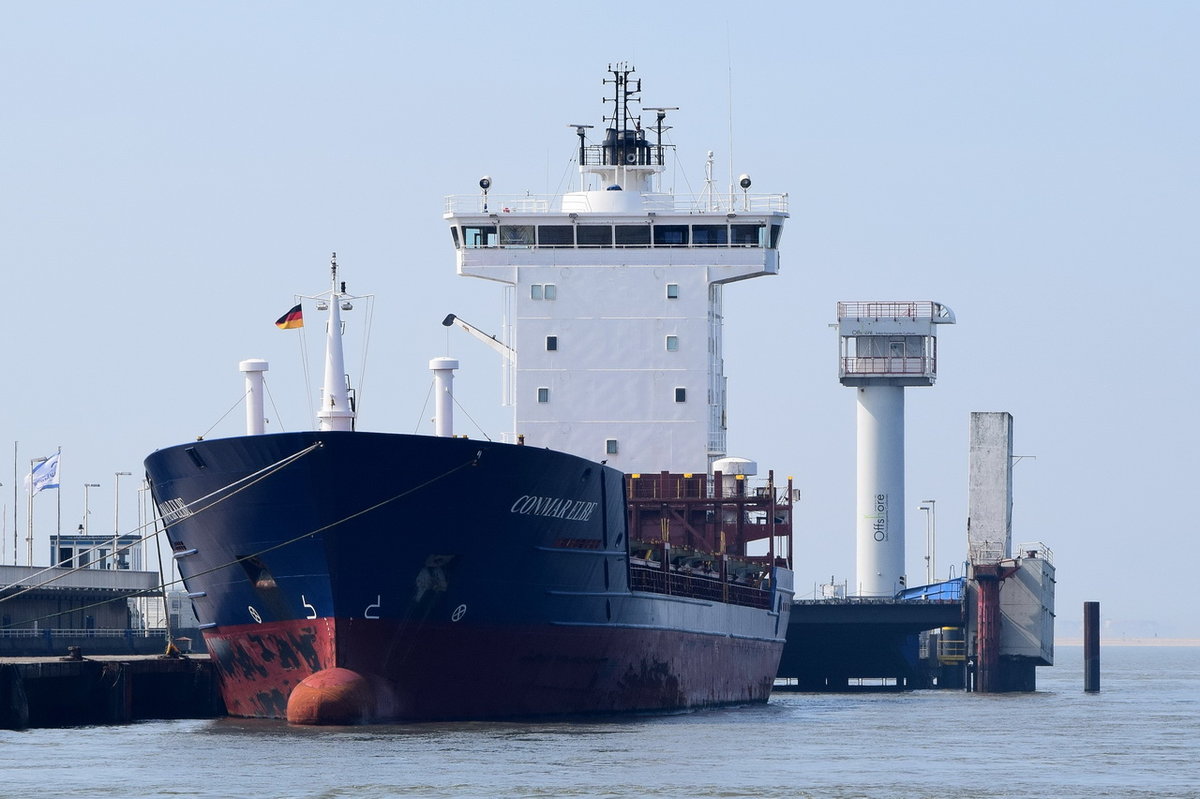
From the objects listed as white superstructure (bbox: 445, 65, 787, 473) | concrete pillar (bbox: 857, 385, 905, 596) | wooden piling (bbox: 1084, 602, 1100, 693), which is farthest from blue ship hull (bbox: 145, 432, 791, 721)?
concrete pillar (bbox: 857, 385, 905, 596)

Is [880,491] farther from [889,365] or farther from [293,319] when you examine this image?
[293,319]

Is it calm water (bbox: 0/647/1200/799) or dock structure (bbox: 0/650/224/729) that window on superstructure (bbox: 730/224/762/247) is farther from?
dock structure (bbox: 0/650/224/729)

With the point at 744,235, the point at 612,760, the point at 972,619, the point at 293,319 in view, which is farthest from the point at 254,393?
the point at 972,619

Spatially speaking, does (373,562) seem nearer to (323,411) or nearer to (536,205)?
(323,411)

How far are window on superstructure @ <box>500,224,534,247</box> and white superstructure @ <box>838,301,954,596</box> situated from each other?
18.8m

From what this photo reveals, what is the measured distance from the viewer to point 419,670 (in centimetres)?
3447

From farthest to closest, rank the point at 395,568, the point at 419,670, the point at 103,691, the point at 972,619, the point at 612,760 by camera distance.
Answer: the point at 972,619
the point at 103,691
the point at 419,670
the point at 395,568
the point at 612,760

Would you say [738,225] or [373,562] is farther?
[738,225]

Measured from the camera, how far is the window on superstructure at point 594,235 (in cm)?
4928

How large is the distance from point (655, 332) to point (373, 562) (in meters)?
16.2

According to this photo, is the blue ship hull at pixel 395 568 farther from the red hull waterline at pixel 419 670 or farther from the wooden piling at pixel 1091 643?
the wooden piling at pixel 1091 643

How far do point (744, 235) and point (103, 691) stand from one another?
19.1 meters

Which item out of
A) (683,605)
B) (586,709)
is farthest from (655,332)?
(586,709)

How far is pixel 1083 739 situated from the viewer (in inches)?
1478
